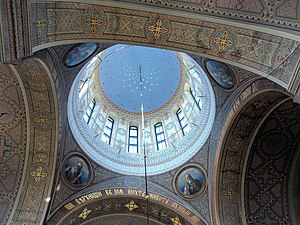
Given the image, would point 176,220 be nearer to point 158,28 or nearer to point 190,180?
point 190,180

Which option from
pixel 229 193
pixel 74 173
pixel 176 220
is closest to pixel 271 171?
pixel 229 193

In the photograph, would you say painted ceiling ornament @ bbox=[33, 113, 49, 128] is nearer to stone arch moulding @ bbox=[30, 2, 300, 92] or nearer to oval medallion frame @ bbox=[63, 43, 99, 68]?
oval medallion frame @ bbox=[63, 43, 99, 68]

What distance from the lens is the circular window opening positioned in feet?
40.1

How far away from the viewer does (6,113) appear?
9773 mm

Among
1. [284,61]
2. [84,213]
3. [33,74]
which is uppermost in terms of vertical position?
[33,74]

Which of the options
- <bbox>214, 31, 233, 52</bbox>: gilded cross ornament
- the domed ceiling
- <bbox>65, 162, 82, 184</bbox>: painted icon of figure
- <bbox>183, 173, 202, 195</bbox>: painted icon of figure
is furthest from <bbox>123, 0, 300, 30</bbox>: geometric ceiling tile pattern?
the domed ceiling

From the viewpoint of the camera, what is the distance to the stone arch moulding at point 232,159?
9.97m

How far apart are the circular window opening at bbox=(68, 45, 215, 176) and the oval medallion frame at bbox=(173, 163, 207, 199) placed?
15.2 inches

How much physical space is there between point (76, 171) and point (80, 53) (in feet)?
15.2

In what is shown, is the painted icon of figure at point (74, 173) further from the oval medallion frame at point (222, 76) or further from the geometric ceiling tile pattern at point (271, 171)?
the geometric ceiling tile pattern at point (271, 171)

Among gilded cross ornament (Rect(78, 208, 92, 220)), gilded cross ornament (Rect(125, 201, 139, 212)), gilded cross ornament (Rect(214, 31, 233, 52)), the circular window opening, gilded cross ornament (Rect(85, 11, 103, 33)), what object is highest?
the circular window opening

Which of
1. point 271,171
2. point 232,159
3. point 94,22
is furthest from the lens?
point 271,171

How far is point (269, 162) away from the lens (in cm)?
1097

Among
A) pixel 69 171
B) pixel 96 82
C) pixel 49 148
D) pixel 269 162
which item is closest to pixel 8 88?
pixel 49 148
